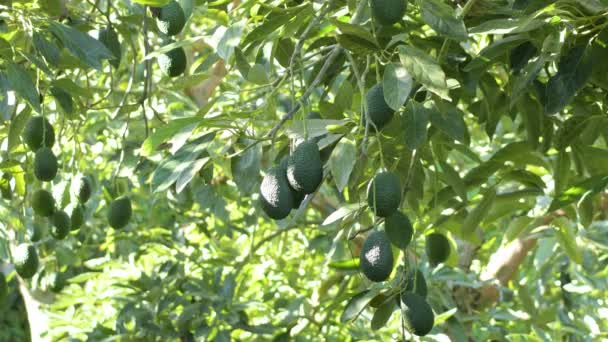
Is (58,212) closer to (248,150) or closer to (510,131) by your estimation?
(248,150)

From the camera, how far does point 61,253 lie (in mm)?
3365

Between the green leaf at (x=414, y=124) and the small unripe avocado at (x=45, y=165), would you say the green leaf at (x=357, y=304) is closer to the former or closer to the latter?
the green leaf at (x=414, y=124)

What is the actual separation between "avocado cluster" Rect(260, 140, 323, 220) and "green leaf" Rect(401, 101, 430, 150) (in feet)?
0.59

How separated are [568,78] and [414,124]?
27 centimetres

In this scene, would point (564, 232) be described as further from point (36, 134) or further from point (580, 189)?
point (36, 134)

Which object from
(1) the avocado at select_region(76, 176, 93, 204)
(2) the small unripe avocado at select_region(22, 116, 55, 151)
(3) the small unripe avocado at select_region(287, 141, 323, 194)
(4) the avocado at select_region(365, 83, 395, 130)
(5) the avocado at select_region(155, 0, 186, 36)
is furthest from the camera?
(1) the avocado at select_region(76, 176, 93, 204)

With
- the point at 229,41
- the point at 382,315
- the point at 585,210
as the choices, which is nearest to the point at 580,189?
the point at 585,210

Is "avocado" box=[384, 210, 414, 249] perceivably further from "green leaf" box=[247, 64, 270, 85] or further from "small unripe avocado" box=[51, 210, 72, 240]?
"small unripe avocado" box=[51, 210, 72, 240]

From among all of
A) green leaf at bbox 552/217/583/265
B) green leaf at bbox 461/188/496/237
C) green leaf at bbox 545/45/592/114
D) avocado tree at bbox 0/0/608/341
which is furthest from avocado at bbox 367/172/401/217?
green leaf at bbox 552/217/583/265

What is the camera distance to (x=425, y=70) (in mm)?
1301

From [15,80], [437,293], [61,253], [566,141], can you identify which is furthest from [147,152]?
[61,253]

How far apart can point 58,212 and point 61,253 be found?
1.42 m

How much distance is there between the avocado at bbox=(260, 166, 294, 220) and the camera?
1271 millimetres

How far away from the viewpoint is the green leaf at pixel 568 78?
1532 mm
